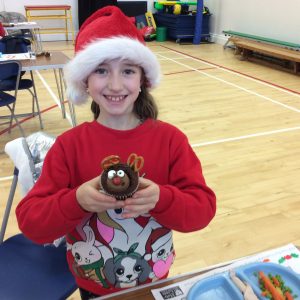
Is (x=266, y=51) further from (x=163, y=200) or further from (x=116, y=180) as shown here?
(x=116, y=180)

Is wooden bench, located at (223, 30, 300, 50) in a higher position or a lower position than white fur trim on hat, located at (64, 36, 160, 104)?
lower

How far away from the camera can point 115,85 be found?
3.07 feet

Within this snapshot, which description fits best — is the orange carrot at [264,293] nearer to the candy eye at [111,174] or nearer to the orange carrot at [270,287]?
the orange carrot at [270,287]

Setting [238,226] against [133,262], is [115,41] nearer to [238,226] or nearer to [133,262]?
[133,262]

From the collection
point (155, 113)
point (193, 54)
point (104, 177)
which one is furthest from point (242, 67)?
point (104, 177)

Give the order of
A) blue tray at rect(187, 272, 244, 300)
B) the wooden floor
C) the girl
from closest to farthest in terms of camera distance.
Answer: blue tray at rect(187, 272, 244, 300) < the girl < the wooden floor

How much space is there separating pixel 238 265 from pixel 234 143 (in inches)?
104

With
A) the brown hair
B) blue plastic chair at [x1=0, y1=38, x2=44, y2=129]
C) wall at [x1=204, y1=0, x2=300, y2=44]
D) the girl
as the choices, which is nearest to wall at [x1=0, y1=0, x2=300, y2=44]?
wall at [x1=204, y1=0, x2=300, y2=44]

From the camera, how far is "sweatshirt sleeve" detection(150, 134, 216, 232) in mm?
903

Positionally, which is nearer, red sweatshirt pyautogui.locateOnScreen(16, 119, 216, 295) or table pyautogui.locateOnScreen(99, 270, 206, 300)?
table pyautogui.locateOnScreen(99, 270, 206, 300)

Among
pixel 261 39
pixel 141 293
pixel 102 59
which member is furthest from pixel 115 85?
pixel 261 39

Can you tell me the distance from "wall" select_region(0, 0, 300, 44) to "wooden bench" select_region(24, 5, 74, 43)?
0.18m

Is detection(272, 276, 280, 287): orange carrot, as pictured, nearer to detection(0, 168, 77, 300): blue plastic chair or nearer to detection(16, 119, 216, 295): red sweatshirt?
detection(16, 119, 216, 295): red sweatshirt

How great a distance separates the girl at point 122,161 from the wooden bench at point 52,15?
856cm
